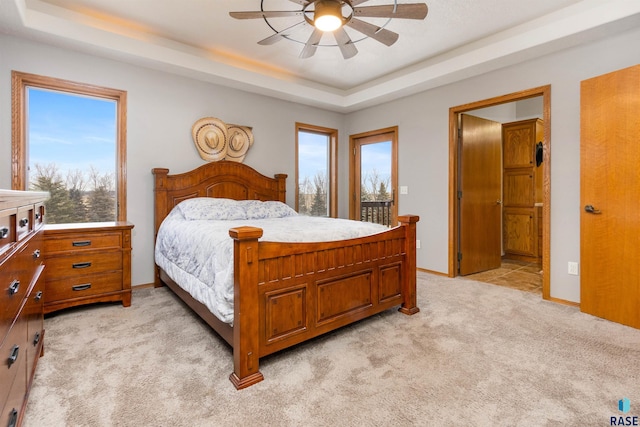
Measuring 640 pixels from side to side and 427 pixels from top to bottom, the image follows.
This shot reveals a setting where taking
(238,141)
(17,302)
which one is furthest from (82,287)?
(238,141)

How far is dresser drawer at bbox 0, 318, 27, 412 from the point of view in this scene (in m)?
1.03

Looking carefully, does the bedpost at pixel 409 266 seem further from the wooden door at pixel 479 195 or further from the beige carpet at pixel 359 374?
the wooden door at pixel 479 195

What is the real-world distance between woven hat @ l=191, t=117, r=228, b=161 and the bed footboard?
99.0 inches

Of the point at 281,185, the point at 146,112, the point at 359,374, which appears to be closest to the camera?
the point at 359,374

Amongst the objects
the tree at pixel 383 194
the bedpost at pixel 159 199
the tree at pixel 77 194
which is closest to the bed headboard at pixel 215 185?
the bedpost at pixel 159 199

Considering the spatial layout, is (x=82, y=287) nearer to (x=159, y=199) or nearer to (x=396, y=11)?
(x=159, y=199)

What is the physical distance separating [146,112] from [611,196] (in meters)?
4.61

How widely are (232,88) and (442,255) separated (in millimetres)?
3592

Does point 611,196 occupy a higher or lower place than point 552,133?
lower

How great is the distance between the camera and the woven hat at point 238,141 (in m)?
4.16

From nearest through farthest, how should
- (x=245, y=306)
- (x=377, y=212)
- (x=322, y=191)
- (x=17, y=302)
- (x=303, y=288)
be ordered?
(x=17, y=302) → (x=245, y=306) → (x=303, y=288) → (x=377, y=212) → (x=322, y=191)

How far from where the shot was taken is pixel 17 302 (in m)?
1.27

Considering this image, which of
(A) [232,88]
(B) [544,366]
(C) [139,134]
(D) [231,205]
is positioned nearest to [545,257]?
(B) [544,366]

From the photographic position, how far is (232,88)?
4199 mm
